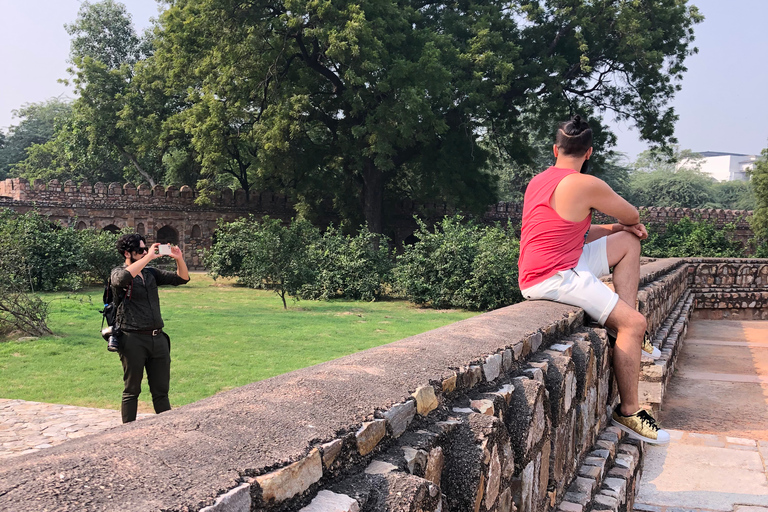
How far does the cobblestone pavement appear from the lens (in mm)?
4367

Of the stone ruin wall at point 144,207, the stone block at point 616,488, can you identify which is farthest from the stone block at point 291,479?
the stone ruin wall at point 144,207

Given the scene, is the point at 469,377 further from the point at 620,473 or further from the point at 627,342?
the point at 620,473

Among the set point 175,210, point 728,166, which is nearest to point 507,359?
point 175,210

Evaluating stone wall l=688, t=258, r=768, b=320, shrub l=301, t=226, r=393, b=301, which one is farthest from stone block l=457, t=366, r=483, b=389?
shrub l=301, t=226, r=393, b=301

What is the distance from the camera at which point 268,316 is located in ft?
35.8

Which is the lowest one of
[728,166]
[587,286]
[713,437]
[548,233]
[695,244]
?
[713,437]

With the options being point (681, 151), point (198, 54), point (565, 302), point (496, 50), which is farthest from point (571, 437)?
point (681, 151)

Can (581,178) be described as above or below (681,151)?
below

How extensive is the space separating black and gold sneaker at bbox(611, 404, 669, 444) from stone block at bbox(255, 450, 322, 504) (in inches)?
86.9

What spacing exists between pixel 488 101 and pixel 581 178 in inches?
634

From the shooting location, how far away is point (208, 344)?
816 centimetres

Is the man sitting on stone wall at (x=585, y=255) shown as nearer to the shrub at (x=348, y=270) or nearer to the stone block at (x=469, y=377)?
the stone block at (x=469, y=377)

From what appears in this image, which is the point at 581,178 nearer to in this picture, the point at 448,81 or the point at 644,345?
the point at 644,345

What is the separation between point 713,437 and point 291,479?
4352 mm
